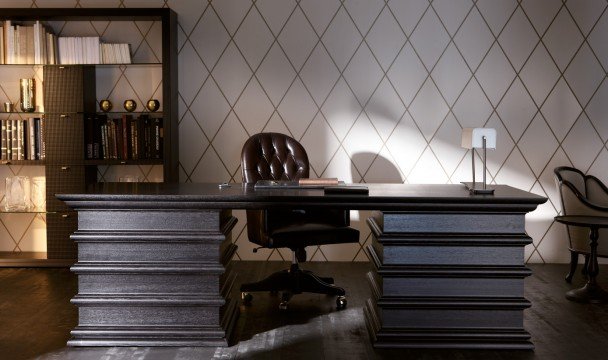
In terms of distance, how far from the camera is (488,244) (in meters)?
2.83

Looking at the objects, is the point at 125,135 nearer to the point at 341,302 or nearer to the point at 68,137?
the point at 68,137

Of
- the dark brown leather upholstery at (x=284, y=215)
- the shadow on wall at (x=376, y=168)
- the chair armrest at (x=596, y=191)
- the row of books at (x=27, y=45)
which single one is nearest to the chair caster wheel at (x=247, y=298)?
the dark brown leather upholstery at (x=284, y=215)

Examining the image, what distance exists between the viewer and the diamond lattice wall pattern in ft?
15.1

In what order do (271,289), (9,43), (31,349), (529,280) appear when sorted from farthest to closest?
(9,43), (529,280), (271,289), (31,349)

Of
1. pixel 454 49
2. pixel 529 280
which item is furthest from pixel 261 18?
pixel 529 280

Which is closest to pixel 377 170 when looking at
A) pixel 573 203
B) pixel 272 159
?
pixel 272 159

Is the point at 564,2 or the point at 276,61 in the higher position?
the point at 564,2

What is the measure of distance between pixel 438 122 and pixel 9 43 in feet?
9.93

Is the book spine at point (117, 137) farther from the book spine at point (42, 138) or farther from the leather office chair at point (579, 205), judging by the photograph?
the leather office chair at point (579, 205)

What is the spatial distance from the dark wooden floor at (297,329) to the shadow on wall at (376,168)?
33.3 inches

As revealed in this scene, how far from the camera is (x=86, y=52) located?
14.7ft

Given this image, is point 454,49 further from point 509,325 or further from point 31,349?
point 31,349

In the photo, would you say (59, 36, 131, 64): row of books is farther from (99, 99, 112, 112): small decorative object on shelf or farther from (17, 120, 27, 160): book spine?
(17, 120, 27, 160): book spine

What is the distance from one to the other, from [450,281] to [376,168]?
6.31 ft
